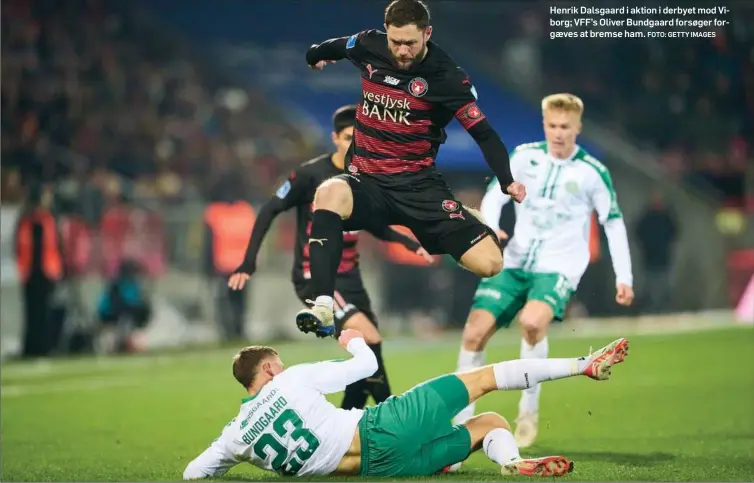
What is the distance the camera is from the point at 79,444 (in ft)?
30.4

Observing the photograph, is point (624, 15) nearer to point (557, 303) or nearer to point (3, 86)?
point (557, 303)

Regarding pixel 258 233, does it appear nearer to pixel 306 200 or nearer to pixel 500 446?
pixel 306 200

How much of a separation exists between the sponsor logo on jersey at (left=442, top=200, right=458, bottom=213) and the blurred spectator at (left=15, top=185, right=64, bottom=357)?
9.75 meters

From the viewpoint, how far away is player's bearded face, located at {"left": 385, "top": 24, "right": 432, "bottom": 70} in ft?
23.2

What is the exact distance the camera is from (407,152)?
7.42 m

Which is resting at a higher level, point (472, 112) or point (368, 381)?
point (472, 112)

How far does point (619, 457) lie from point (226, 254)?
10.7 meters

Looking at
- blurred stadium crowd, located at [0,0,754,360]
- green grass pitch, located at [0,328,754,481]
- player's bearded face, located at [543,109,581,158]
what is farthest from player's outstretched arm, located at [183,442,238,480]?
blurred stadium crowd, located at [0,0,754,360]

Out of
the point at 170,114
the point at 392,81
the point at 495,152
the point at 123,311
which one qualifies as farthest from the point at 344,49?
the point at 170,114

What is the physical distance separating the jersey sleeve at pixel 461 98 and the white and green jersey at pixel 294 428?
5.21ft

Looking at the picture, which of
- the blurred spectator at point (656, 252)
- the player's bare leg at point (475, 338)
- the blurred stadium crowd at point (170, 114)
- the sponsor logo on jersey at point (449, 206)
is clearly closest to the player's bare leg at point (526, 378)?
the sponsor logo on jersey at point (449, 206)

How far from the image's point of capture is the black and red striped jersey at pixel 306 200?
8.64m

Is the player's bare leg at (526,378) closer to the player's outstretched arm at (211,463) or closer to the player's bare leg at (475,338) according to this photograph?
the player's outstretched arm at (211,463)

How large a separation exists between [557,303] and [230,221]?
32.6ft
